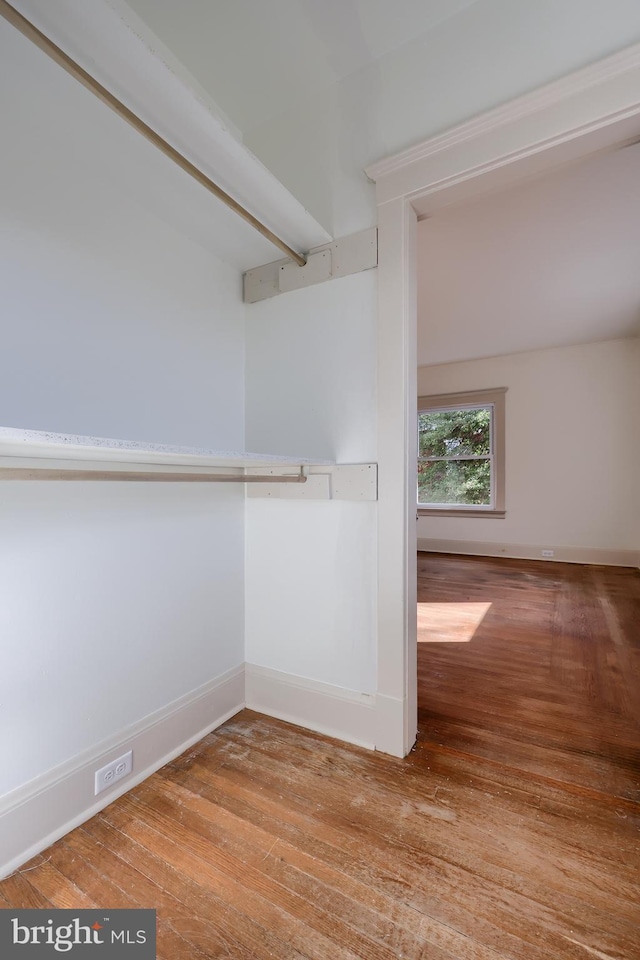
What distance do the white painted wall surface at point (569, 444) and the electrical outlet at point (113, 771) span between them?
528 cm

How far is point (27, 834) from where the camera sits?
1.23 m

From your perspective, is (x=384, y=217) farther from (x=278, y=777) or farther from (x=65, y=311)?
(x=278, y=777)

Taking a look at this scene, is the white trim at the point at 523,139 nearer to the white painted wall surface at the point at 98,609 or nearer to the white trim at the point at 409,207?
the white trim at the point at 409,207

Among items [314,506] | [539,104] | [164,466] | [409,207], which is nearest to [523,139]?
[539,104]

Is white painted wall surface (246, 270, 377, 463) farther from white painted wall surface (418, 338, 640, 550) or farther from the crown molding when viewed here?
white painted wall surface (418, 338, 640, 550)

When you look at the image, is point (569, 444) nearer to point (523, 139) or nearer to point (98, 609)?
point (523, 139)

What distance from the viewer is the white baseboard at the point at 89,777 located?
1.21 m

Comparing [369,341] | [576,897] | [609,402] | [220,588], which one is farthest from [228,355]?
[609,402]

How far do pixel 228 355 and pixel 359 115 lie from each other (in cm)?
113

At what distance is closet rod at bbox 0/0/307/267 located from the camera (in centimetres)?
91

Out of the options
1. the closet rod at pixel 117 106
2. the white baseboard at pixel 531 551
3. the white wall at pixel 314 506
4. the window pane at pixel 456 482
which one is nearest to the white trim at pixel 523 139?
the white wall at pixel 314 506

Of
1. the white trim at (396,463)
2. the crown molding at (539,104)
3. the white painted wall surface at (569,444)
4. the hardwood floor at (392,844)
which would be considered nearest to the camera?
the hardwood floor at (392,844)

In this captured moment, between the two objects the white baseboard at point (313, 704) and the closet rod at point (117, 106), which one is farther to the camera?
the white baseboard at point (313, 704)

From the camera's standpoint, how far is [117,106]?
1.11m
